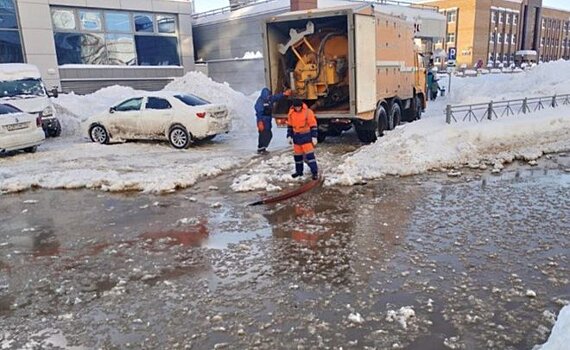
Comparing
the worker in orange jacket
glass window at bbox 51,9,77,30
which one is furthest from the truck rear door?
glass window at bbox 51,9,77,30

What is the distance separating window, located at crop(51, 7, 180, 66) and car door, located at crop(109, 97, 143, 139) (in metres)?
12.7

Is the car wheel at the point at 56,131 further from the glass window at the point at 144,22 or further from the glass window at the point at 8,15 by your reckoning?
the glass window at the point at 144,22

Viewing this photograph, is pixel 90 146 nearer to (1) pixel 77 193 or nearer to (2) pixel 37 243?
(1) pixel 77 193

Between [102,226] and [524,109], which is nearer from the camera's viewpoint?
[102,226]

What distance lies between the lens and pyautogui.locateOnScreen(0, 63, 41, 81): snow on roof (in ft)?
50.2

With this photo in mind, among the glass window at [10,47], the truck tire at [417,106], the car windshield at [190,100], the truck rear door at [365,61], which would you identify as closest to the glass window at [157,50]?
the glass window at [10,47]

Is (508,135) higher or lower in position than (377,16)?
lower

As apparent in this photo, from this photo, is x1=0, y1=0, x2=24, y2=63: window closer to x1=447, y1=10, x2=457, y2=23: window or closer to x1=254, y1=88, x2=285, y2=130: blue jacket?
x1=254, y1=88, x2=285, y2=130: blue jacket

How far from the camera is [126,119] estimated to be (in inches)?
551

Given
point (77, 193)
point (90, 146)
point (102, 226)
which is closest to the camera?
point (102, 226)

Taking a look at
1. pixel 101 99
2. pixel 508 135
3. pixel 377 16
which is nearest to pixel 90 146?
pixel 101 99

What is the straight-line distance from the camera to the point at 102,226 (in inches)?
275

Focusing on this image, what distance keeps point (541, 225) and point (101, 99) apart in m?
19.0

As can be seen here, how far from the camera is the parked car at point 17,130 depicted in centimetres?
1231
